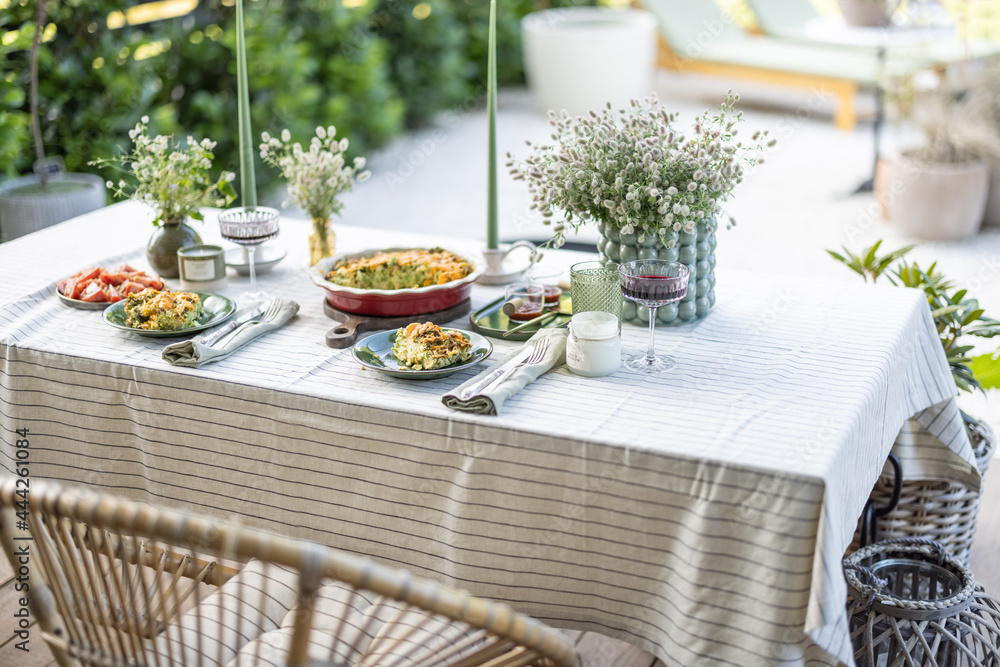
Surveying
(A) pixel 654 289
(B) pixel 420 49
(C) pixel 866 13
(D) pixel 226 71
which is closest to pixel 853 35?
(C) pixel 866 13

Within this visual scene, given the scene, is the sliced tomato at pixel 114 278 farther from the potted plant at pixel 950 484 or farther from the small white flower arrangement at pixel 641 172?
the potted plant at pixel 950 484

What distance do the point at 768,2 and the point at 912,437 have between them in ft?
18.9

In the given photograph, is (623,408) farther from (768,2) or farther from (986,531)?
(768,2)

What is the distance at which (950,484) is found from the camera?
6.63 feet

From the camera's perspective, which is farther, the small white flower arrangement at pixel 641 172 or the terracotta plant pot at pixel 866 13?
the terracotta plant pot at pixel 866 13

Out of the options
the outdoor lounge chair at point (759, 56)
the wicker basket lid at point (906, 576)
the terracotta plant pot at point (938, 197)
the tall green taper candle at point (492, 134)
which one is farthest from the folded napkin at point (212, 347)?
the outdoor lounge chair at point (759, 56)

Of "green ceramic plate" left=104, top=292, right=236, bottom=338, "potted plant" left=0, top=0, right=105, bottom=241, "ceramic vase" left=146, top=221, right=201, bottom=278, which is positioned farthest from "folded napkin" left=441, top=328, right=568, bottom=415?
"potted plant" left=0, top=0, right=105, bottom=241

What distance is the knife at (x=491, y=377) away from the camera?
1489mm

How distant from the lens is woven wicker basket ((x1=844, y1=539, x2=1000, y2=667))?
1627 millimetres

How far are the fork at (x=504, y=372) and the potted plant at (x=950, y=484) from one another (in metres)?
0.74

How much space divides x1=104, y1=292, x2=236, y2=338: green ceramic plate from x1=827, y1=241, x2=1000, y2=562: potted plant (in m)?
1.19

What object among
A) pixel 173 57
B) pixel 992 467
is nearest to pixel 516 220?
pixel 173 57

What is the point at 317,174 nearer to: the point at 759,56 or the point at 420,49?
the point at 420,49

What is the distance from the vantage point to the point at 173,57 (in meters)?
4.67
